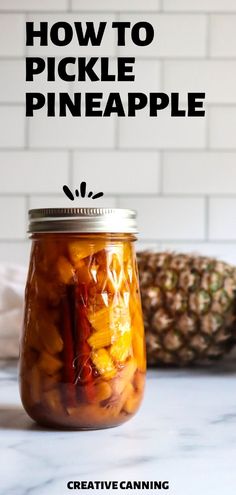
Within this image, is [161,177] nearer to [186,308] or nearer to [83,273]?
[186,308]

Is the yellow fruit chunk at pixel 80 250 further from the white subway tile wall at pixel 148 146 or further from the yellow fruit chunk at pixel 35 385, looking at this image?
the white subway tile wall at pixel 148 146

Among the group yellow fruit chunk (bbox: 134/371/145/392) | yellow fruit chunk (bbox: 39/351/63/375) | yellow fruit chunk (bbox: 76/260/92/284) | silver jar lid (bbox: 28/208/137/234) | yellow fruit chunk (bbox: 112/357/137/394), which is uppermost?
silver jar lid (bbox: 28/208/137/234)

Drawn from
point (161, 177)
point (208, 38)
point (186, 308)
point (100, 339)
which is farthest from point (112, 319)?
point (208, 38)

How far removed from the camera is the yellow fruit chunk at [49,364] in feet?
1.77

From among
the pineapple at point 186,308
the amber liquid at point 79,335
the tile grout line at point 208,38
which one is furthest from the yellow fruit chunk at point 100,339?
the tile grout line at point 208,38

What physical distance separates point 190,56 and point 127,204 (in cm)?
28

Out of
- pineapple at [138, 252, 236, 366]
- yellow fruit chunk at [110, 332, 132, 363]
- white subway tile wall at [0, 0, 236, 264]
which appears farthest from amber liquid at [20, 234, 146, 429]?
white subway tile wall at [0, 0, 236, 264]

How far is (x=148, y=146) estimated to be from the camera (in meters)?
1.18

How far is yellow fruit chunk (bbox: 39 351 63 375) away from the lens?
539 millimetres

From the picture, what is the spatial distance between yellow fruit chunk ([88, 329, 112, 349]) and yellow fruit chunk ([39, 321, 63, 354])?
24 mm

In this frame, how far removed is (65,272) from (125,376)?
98 millimetres

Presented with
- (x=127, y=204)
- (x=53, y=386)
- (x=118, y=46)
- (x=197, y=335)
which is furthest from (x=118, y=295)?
(x=118, y=46)

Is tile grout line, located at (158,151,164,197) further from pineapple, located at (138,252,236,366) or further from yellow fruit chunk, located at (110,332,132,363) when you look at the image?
yellow fruit chunk, located at (110,332,132,363)

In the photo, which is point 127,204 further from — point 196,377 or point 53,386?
point 53,386
